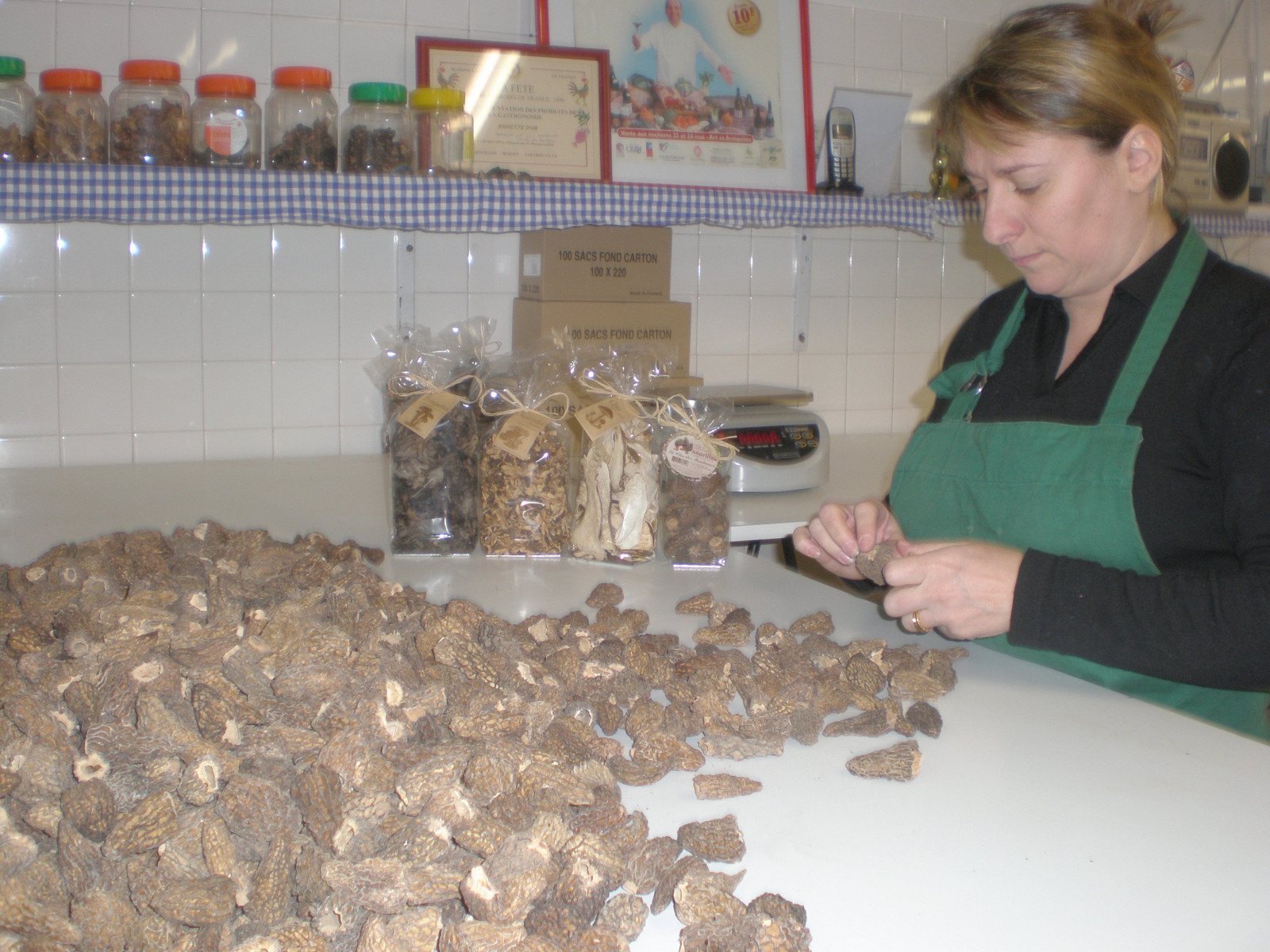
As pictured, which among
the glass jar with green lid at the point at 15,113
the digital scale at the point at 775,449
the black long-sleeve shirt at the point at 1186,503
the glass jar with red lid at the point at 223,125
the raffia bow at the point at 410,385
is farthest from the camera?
the digital scale at the point at 775,449

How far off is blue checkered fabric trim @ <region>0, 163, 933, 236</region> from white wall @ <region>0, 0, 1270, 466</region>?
537 millimetres

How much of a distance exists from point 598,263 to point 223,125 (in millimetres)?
939

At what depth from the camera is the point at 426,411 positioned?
172 cm

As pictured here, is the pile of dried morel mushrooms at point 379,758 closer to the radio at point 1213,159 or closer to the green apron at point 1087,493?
the green apron at point 1087,493

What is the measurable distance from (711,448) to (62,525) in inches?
50.2

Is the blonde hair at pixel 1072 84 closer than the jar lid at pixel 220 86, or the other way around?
the blonde hair at pixel 1072 84

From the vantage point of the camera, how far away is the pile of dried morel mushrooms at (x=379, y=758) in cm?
73

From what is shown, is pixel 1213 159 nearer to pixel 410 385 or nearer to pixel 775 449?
pixel 775 449

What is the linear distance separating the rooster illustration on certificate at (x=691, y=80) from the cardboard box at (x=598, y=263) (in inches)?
7.3

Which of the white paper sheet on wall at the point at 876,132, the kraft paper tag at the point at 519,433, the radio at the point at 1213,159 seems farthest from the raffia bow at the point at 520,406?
the radio at the point at 1213,159

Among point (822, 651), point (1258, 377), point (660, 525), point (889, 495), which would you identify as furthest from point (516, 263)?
point (1258, 377)

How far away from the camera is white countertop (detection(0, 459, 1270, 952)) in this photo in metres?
0.74

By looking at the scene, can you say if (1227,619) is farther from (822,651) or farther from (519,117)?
(519,117)

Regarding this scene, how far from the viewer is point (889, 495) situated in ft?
5.79
